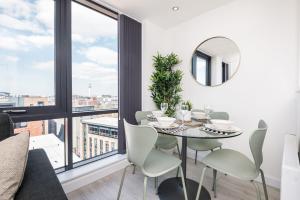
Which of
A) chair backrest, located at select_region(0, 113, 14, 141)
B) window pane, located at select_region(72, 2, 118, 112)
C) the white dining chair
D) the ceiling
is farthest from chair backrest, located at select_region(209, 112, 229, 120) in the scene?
chair backrest, located at select_region(0, 113, 14, 141)

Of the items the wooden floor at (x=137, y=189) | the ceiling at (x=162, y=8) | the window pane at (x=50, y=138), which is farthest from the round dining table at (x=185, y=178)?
the ceiling at (x=162, y=8)

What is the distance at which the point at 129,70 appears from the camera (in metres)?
2.57

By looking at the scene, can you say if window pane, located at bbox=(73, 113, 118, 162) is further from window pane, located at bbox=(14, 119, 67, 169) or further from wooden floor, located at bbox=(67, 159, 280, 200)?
wooden floor, located at bbox=(67, 159, 280, 200)

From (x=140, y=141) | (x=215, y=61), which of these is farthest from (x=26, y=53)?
(x=215, y=61)

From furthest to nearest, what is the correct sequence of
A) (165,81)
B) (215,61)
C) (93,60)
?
(165,81) < (215,61) < (93,60)

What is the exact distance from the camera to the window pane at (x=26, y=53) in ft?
5.38

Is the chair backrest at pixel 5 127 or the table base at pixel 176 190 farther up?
the chair backrest at pixel 5 127

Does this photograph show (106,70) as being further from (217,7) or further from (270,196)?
(270,196)

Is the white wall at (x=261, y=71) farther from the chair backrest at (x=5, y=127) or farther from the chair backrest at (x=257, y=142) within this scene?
the chair backrest at (x=5, y=127)

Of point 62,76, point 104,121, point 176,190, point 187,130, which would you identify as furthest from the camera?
point 104,121

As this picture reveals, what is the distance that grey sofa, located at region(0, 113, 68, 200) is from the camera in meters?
0.78

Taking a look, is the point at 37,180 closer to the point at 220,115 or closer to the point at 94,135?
the point at 94,135

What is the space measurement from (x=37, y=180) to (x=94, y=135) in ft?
5.09

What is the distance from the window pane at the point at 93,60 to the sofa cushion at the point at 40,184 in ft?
3.74
